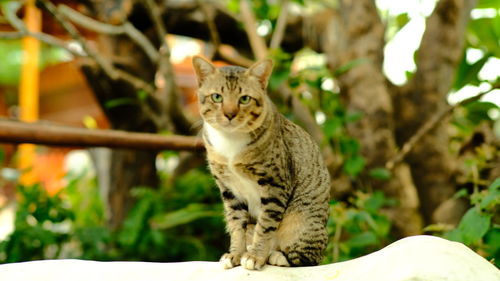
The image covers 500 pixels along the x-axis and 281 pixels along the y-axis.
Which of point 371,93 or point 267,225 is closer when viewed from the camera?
point 267,225

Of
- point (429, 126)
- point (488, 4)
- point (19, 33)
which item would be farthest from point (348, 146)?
point (19, 33)

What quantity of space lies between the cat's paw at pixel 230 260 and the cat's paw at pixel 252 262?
6cm

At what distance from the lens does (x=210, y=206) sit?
174 inches

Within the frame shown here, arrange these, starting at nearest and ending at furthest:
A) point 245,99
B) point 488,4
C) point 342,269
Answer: point 342,269, point 245,99, point 488,4

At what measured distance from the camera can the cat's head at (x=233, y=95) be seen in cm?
224

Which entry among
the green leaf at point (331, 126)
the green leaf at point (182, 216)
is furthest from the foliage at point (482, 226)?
the green leaf at point (182, 216)

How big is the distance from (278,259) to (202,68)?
2.80ft

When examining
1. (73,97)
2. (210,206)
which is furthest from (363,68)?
(73,97)

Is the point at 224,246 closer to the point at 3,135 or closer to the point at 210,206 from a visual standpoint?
the point at 210,206

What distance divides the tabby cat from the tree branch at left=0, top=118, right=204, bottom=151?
88 cm

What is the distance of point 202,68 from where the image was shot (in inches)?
93.7

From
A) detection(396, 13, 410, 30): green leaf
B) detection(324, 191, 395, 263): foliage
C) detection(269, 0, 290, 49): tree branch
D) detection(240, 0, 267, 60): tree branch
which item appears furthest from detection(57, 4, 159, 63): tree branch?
detection(396, 13, 410, 30): green leaf

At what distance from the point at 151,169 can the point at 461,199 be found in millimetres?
2372

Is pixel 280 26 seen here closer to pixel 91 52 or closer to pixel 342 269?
pixel 91 52
